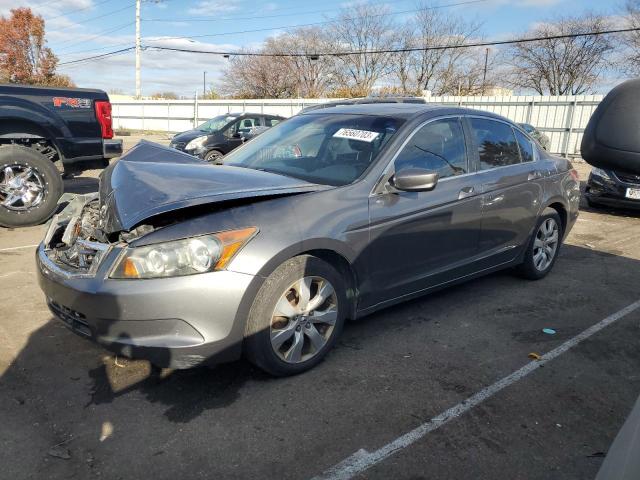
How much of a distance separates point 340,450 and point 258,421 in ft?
1.56

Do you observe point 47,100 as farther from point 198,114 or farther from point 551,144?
point 198,114

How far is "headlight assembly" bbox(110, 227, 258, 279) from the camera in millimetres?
2654

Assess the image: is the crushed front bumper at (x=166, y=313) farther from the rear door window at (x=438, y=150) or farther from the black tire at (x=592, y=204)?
the black tire at (x=592, y=204)

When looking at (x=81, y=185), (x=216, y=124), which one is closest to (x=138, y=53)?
(x=216, y=124)

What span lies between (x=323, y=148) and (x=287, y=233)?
1226mm

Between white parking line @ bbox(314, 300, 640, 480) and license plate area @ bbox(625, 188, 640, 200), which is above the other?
license plate area @ bbox(625, 188, 640, 200)

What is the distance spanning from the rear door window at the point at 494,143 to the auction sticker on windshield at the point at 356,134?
1.06 m

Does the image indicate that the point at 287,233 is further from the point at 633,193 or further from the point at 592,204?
the point at 592,204

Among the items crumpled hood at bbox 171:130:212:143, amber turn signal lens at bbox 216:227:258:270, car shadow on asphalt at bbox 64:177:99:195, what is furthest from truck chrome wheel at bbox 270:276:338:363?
crumpled hood at bbox 171:130:212:143

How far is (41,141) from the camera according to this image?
22.2 ft

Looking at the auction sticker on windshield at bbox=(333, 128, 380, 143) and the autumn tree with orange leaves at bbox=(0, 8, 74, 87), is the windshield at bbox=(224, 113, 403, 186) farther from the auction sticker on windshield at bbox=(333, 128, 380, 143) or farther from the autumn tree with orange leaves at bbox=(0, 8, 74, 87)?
the autumn tree with orange leaves at bbox=(0, 8, 74, 87)

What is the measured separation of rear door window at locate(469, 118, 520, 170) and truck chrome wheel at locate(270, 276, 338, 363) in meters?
1.97

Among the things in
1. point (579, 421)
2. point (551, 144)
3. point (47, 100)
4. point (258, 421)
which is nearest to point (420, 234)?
point (579, 421)

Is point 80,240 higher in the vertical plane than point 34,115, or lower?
lower
